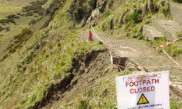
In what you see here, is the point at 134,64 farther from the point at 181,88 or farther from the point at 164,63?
the point at 181,88

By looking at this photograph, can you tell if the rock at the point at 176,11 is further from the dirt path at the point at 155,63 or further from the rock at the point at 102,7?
the rock at the point at 102,7

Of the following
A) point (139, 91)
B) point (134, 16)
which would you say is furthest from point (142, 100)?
point (134, 16)

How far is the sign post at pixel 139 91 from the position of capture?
13.5 feet

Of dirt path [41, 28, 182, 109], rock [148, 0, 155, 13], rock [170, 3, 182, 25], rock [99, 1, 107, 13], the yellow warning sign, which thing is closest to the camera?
the yellow warning sign

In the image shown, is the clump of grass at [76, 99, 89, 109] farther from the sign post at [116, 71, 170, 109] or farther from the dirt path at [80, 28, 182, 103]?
the sign post at [116, 71, 170, 109]

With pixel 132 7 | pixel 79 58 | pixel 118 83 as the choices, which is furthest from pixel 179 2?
pixel 118 83

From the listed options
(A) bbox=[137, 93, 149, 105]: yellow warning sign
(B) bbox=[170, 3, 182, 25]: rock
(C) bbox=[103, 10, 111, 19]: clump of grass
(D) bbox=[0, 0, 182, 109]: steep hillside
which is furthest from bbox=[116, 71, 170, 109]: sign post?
(C) bbox=[103, 10, 111, 19]: clump of grass

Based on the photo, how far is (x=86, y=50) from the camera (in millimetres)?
11523

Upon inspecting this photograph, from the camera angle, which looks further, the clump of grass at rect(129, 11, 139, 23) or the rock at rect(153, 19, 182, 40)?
the clump of grass at rect(129, 11, 139, 23)

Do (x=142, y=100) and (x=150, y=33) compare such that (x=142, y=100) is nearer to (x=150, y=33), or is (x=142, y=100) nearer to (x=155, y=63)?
(x=155, y=63)

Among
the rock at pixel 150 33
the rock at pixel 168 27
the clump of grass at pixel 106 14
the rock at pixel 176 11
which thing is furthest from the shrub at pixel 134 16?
the clump of grass at pixel 106 14

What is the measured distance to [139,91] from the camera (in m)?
4.13

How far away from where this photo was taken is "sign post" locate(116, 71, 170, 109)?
412cm

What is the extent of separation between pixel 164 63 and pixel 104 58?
12.0ft
